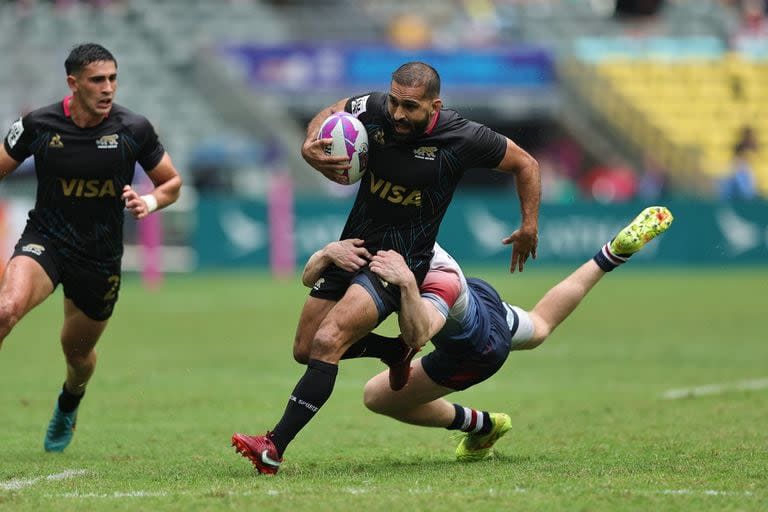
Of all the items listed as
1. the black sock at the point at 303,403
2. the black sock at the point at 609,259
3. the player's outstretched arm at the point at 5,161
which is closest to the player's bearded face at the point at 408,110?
the black sock at the point at 303,403

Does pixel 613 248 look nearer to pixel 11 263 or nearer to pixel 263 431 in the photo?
pixel 263 431

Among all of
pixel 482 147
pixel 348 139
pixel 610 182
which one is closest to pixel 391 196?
pixel 348 139

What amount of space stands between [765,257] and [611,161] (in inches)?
298

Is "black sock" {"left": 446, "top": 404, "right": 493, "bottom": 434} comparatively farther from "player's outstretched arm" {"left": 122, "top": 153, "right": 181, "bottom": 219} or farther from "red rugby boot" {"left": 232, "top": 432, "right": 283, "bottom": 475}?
"player's outstretched arm" {"left": 122, "top": 153, "right": 181, "bottom": 219}

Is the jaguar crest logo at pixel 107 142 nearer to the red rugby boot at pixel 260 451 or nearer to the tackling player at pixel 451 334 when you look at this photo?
the tackling player at pixel 451 334

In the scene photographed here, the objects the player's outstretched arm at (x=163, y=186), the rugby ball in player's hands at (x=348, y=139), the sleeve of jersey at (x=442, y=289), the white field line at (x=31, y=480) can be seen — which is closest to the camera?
the white field line at (x=31, y=480)

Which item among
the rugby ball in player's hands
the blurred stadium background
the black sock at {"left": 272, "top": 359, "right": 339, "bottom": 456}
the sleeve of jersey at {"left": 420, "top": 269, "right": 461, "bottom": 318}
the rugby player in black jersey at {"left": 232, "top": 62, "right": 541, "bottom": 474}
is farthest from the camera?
the blurred stadium background

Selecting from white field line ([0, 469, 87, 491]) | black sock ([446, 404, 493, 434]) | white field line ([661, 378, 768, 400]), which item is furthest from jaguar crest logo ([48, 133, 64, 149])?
white field line ([661, 378, 768, 400])

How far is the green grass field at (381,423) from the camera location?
676cm

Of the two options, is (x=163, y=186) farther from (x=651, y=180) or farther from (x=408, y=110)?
(x=651, y=180)

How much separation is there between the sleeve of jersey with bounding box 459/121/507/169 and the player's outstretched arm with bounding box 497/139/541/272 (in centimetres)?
6

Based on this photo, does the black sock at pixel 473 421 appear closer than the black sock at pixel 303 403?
No

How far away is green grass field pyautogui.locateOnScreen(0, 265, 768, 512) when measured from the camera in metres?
6.76

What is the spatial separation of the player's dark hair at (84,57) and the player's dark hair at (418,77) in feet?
7.04
